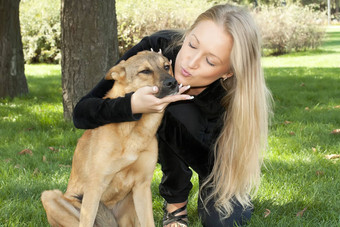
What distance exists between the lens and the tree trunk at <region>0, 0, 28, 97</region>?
8.23 m

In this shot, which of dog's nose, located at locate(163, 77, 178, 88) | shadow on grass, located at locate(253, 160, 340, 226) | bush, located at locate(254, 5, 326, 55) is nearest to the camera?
dog's nose, located at locate(163, 77, 178, 88)

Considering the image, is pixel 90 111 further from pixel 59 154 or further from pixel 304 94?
pixel 304 94

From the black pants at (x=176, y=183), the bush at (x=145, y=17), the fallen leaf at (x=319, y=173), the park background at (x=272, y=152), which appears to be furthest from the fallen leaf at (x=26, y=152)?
the bush at (x=145, y=17)

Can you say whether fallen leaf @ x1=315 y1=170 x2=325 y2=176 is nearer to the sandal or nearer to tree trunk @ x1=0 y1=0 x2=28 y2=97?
the sandal

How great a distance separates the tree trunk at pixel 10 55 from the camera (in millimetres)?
8234

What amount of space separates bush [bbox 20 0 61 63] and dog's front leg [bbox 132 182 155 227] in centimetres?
1262

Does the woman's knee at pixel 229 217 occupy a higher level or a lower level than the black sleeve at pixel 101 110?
lower

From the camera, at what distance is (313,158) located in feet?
14.7

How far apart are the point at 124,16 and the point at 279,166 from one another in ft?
37.2

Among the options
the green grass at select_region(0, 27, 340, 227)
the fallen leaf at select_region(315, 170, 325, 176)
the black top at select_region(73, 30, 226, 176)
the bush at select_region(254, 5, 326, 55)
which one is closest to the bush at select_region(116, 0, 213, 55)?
the bush at select_region(254, 5, 326, 55)

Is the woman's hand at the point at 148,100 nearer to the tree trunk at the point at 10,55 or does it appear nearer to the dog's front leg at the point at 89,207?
the dog's front leg at the point at 89,207

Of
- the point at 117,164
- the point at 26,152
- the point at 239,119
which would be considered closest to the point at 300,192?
the point at 239,119

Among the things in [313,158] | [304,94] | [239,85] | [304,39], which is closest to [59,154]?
[239,85]

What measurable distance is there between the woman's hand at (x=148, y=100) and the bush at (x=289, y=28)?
1693 cm
